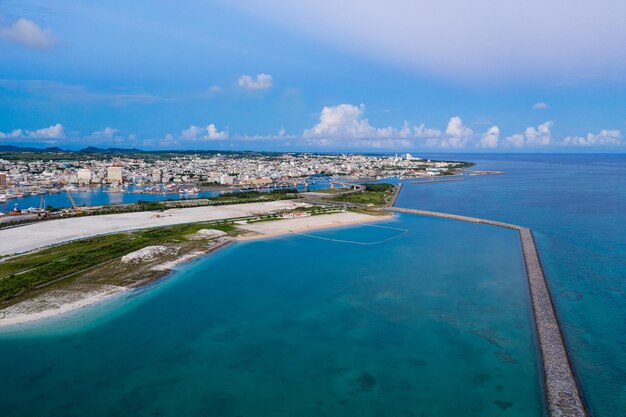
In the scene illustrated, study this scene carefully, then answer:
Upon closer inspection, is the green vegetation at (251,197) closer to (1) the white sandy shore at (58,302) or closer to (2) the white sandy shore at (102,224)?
(2) the white sandy shore at (102,224)

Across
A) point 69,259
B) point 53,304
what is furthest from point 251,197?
point 53,304

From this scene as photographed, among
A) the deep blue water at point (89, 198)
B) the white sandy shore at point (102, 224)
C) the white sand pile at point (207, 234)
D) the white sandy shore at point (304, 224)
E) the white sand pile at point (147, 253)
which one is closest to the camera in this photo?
the white sand pile at point (147, 253)

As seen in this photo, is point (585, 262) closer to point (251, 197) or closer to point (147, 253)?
point (147, 253)

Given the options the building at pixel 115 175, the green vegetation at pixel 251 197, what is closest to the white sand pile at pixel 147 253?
the green vegetation at pixel 251 197

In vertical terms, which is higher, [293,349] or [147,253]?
[147,253]

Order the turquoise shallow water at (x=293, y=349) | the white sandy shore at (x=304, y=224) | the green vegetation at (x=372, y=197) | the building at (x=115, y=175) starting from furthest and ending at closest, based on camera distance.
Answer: the building at (x=115, y=175), the green vegetation at (x=372, y=197), the white sandy shore at (x=304, y=224), the turquoise shallow water at (x=293, y=349)

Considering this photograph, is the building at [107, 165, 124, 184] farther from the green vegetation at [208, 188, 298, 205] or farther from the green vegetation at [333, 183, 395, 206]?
the green vegetation at [333, 183, 395, 206]

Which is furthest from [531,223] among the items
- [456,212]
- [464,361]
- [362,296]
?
Answer: [464,361]
